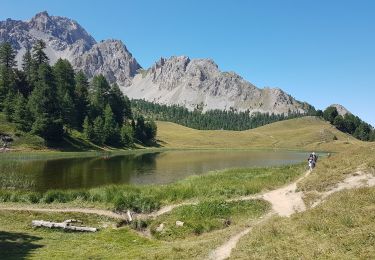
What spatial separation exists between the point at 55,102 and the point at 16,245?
107 meters

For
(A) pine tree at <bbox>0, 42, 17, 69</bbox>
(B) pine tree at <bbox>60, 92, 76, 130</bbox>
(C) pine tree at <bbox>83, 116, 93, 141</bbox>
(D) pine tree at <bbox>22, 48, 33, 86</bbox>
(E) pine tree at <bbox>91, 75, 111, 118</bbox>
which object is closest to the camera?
(B) pine tree at <bbox>60, 92, 76, 130</bbox>

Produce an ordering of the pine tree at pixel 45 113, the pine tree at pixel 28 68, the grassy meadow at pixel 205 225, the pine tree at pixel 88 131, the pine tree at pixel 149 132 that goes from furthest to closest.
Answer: the pine tree at pixel 149 132, the pine tree at pixel 28 68, the pine tree at pixel 88 131, the pine tree at pixel 45 113, the grassy meadow at pixel 205 225

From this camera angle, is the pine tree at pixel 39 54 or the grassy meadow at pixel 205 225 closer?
the grassy meadow at pixel 205 225

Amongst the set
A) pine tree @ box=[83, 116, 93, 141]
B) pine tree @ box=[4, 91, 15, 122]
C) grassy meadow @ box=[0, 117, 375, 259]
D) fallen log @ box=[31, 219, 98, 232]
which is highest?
pine tree @ box=[4, 91, 15, 122]

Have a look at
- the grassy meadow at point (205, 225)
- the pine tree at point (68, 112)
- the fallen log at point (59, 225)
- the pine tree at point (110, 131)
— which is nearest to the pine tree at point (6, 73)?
the pine tree at point (68, 112)

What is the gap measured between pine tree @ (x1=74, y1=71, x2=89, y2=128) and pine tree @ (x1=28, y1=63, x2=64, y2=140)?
19356 mm

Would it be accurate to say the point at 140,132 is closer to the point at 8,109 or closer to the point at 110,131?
the point at 110,131

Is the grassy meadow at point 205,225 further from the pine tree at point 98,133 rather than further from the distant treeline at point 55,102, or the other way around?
the pine tree at point 98,133

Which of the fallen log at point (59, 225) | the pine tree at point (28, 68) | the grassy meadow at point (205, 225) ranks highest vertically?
the pine tree at point (28, 68)

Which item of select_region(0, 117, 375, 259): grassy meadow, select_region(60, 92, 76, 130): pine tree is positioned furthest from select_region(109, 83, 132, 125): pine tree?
select_region(0, 117, 375, 259): grassy meadow

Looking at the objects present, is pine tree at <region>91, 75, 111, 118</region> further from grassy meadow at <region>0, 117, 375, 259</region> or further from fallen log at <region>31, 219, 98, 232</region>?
fallen log at <region>31, 219, 98, 232</region>

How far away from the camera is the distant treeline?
4648 inches

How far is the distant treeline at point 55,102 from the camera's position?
118062mm

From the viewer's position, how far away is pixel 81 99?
152 meters
